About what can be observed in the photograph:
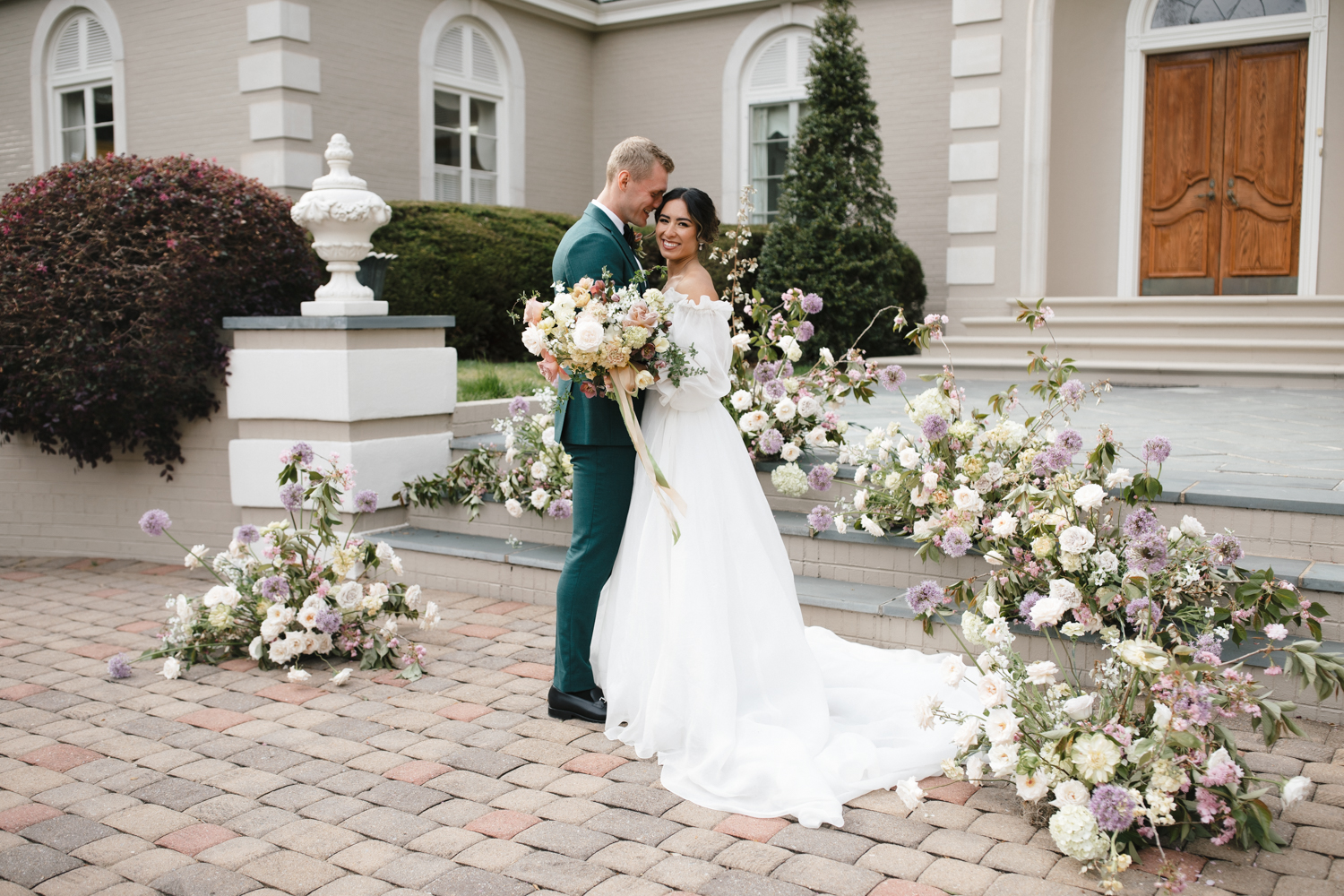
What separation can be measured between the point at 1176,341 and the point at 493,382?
594cm

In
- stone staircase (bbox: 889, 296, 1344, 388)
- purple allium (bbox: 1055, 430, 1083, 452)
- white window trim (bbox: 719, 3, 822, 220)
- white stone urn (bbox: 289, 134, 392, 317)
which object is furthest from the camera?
→ white window trim (bbox: 719, 3, 822, 220)

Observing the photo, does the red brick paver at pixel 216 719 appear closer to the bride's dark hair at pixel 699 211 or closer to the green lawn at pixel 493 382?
the bride's dark hair at pixel 699 211

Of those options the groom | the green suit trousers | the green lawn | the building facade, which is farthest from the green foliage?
the green suit trousers

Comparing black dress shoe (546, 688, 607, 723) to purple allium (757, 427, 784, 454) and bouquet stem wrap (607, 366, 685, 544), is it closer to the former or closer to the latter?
bouquet stem wrap (607, 366, 685, 544)

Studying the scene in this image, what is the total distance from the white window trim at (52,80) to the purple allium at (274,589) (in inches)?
364

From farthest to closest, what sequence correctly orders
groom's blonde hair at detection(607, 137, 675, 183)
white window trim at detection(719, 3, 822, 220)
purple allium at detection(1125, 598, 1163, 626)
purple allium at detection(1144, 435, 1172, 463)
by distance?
white window trim at detection(719, 3, 822, 220), groom's blonde hair at detection(607, 137, 675, 183), purple allium at detection(1144, 435, 1172, 463), purple allium at detection(1125, 598, 1163, 626)

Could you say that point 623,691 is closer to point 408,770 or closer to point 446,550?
point 408,770

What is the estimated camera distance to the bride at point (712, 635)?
10.6 ft

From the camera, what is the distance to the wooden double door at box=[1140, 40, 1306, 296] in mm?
10305

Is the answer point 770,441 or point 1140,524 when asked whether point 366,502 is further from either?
point 1140,524

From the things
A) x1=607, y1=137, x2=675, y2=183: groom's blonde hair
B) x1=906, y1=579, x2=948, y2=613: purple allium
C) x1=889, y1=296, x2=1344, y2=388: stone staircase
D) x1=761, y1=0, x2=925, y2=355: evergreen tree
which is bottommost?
x1=906, y1=579, x2=948, y2=613: purple allium

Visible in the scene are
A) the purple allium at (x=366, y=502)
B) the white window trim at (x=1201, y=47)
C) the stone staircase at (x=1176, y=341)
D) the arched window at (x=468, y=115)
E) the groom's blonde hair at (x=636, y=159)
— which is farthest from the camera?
the arched window at (x=468, y=115)

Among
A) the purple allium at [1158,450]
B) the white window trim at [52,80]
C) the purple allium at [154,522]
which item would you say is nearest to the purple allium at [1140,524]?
the purple allium at [1158,450]

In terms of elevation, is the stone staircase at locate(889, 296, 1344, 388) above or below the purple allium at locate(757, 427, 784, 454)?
above
